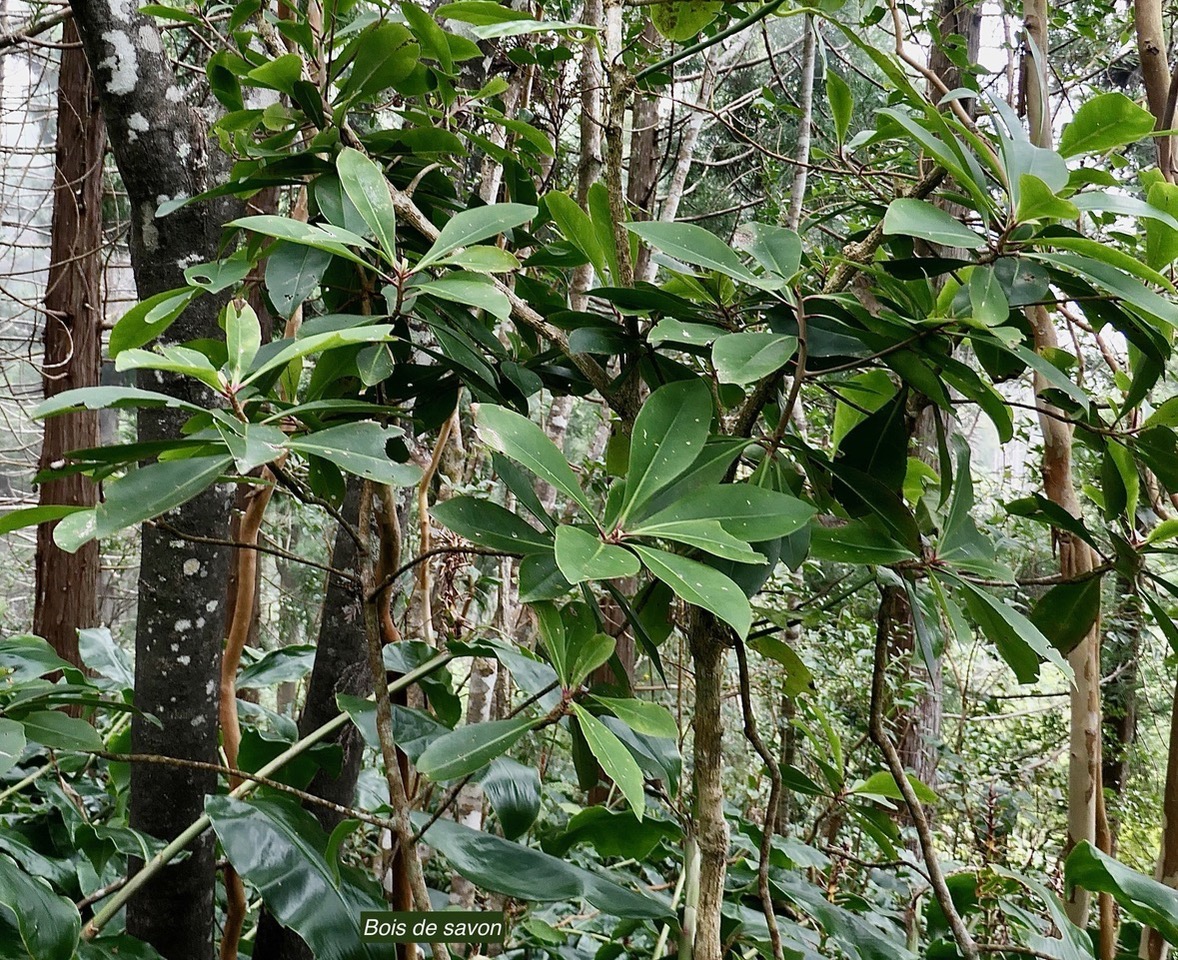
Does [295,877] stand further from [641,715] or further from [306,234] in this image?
[306,234]

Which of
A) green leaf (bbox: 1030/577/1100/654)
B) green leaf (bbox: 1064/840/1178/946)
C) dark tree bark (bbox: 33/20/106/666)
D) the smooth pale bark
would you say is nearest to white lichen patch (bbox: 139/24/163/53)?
the smooth pale bark

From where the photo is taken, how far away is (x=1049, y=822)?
4203mm

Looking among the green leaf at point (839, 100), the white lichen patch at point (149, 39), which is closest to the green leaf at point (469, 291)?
the green leaf at point (839, 100)

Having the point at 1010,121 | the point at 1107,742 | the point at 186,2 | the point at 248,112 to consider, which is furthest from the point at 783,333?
the point at 1107,742

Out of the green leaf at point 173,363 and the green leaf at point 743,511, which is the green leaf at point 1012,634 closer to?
the green leaf at point 743,511

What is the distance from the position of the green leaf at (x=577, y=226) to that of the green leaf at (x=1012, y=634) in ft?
1.12

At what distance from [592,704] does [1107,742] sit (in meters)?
4.35

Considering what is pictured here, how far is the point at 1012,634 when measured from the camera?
1.90 feet

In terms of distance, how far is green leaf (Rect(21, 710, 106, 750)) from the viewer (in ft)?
2.28

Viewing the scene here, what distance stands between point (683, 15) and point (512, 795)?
669 mm

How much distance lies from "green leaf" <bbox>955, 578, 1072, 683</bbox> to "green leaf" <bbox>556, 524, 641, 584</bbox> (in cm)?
28

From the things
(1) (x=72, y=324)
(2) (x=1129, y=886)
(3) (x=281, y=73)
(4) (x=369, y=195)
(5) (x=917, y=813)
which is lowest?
(2) (x=1129, y=886)

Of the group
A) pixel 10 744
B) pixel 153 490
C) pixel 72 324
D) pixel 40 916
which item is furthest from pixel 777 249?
pixel 72 324

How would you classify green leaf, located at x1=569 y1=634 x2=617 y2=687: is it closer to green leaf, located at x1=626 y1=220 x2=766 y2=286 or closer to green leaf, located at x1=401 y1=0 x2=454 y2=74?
A: green leaf, located at x1=626 y1=220 x2=766 y2=286
